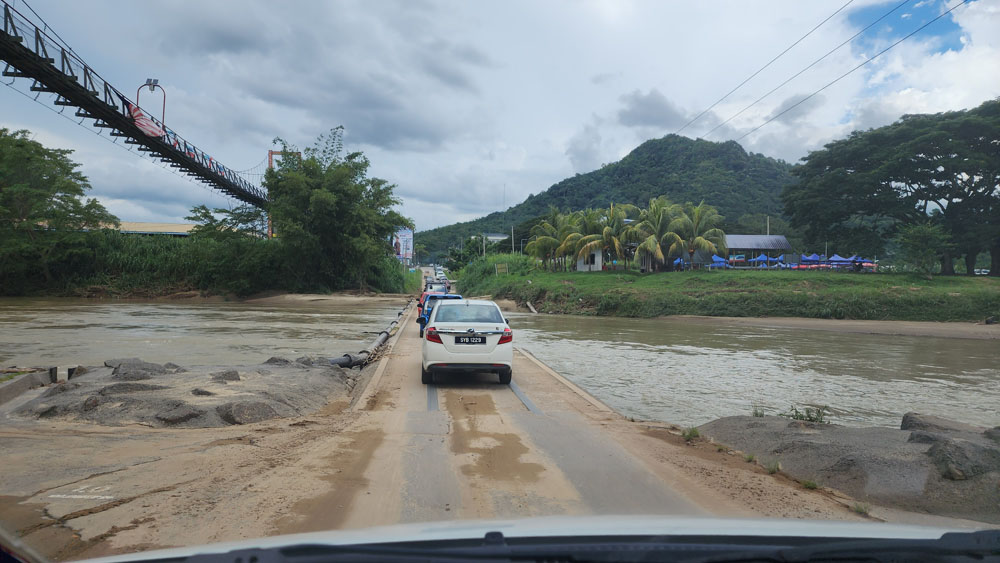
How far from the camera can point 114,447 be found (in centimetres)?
613

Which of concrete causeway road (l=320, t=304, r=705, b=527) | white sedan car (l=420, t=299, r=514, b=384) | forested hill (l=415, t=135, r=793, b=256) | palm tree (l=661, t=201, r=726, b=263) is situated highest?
forested hill (l=415, t=135, r=793, b=256)

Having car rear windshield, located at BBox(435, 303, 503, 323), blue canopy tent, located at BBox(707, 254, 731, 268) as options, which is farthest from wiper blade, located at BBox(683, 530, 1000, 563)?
blue canopy tent, located at BBox(707, 254, 731, 268)

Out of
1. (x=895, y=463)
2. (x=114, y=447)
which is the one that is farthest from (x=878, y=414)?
(x=114, y=447)

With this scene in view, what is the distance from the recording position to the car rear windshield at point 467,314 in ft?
37.0

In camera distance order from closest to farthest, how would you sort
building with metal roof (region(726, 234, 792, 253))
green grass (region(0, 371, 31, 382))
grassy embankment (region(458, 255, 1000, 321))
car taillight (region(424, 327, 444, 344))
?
green grass (region(0, 371, 31, 382)), car taillight (region(424, 327, 444, 344)), grassy embankment (region(458, 255, 1000, 321)), building with metal roof (region(726, 234, 792, 253))

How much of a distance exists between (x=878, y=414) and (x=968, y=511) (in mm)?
6328

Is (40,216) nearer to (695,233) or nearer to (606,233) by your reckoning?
(606,233)

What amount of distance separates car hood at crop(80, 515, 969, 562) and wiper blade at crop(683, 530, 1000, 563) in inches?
4.6

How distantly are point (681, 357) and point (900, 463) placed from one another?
13065 mm

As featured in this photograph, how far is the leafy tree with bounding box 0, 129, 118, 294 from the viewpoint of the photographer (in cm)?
4578

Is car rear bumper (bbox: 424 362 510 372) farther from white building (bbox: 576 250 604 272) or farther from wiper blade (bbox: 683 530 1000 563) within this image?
white building (bbox: 576 250 604 272)

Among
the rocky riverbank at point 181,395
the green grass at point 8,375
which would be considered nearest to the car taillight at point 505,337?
the rocky riverbank at point 181,395

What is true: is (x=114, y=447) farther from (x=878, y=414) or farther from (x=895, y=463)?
(x=878, y=414)

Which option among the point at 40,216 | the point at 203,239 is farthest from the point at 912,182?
the point at 40,216
